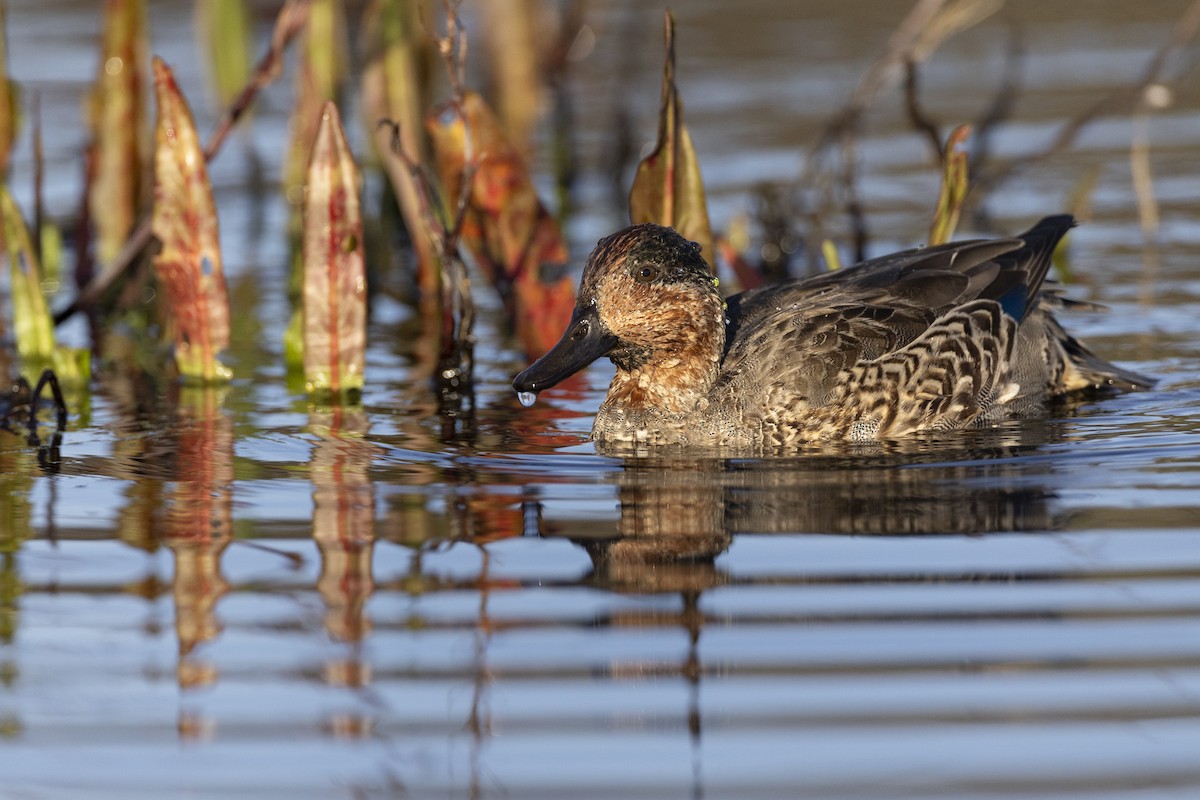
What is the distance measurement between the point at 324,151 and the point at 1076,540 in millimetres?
3549

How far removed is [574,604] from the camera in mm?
4707

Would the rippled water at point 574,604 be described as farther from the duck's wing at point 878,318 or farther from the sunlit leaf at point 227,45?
the sunlit leaf at point 227,45

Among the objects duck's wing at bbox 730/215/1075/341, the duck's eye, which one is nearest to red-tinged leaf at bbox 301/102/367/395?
the duck's eye

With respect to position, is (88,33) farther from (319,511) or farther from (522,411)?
(319,511)

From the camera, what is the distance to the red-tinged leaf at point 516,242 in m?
8.30

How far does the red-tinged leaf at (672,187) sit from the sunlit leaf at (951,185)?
0.97 meters

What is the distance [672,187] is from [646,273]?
1.24m

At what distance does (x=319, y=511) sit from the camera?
573 centimetres

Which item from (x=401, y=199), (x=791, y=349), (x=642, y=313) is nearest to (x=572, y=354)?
(x=642, y=313)

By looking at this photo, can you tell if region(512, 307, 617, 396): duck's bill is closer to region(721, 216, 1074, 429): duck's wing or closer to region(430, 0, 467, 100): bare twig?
region(721, 216, 1074, 429): duck's wing

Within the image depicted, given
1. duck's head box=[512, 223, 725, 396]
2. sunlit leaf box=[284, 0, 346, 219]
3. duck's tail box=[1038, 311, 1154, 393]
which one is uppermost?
sunlit leaf box=[284, 0, 346, 219]

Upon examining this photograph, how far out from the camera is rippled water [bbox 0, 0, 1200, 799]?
12.4 ft

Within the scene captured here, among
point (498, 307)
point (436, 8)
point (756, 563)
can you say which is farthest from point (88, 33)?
point (756, 563)

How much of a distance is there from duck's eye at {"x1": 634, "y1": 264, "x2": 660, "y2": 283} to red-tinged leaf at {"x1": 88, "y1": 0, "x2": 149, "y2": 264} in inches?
145
